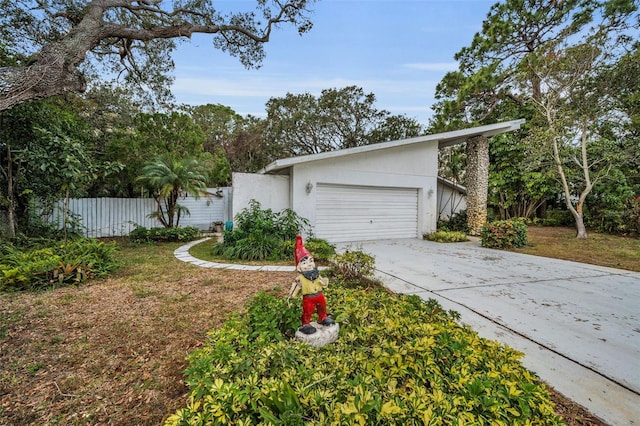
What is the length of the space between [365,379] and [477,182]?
10.6 metres

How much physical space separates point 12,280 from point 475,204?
1230 cm

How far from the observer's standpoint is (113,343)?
2547 millimetres

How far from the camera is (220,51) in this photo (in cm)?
851

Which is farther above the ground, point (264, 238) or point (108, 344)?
point (264, 238)

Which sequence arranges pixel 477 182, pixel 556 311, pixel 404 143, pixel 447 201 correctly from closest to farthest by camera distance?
pixel 556 311 < pixel 404 143 < pixel 477 182 < pixel 447 201

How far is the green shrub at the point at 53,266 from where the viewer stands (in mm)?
3920

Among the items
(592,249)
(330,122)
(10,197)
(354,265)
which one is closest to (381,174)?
Answer: (354,265)

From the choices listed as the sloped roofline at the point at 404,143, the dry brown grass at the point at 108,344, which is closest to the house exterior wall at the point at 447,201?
the sloped roofline at the point at 404,143

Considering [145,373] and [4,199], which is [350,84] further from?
[145,373]

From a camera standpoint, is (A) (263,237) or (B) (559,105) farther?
(B) (559,105)

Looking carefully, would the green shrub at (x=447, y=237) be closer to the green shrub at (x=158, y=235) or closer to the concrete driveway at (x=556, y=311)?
the concrete driveway at (x=556, y=311)

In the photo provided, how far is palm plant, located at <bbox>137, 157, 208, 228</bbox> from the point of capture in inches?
337

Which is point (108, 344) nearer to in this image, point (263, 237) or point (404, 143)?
point (263, 237)

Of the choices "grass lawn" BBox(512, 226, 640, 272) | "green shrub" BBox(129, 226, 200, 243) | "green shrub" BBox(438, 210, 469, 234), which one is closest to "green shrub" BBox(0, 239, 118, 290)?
"green shrub" BBox(129, 226, 200, 243)
